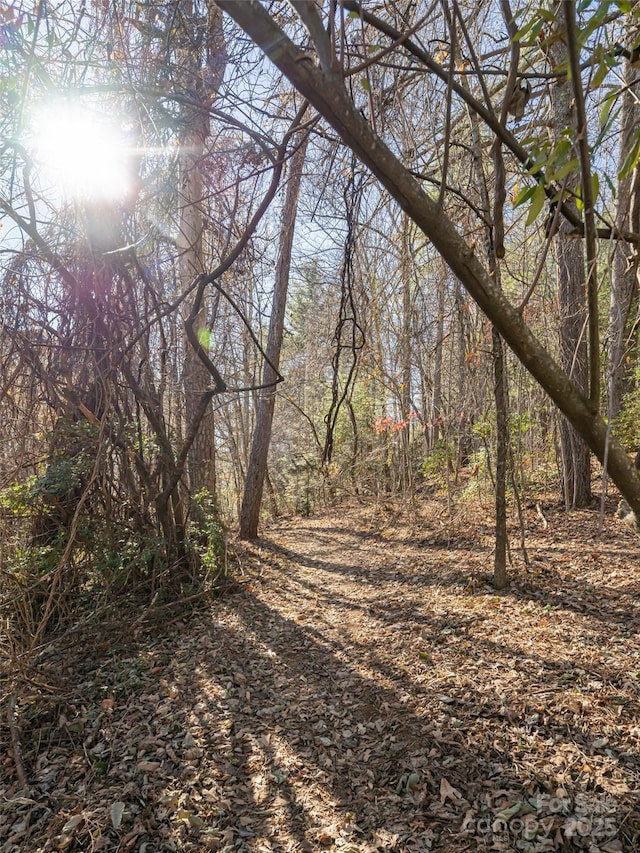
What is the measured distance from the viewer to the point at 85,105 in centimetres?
260

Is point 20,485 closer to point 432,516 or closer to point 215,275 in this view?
point 215,275

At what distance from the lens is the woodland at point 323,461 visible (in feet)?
4.48

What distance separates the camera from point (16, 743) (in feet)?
7.50

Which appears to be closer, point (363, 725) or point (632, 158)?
point (632, 158)

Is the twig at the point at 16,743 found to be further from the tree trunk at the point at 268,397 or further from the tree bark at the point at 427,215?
the tree trunk at the point at 268,397

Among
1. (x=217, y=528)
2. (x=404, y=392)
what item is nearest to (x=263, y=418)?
(x=404, y=392)

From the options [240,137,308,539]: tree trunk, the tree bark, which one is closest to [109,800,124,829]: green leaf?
the tree bark

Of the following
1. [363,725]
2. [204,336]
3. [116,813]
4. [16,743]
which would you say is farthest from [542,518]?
[16,743]

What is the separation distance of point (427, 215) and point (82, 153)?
2582mm

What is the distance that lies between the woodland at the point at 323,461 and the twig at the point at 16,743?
0.06 ft

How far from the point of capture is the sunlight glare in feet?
8.26

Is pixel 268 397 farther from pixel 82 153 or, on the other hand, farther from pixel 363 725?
pixel 363 725

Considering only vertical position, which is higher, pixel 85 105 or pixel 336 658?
pixel 85 105

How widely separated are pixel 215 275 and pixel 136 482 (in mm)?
2247
